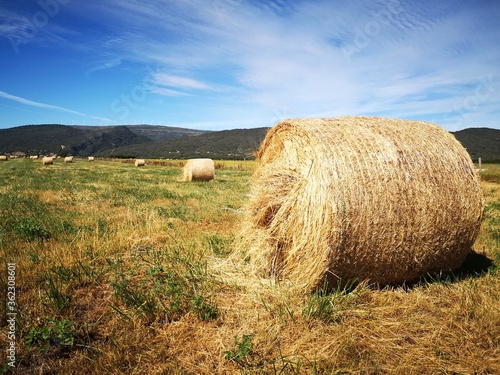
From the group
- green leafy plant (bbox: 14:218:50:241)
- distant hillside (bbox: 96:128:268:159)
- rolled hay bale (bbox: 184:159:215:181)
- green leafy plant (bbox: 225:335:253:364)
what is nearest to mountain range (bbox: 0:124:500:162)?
distant hillside (bbox: 96:128:268:159)

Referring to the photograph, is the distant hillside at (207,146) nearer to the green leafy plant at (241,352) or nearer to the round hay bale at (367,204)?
the round hay bale at (367,204)

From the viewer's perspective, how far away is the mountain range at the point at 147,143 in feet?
312

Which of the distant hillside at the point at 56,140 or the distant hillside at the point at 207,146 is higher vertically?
the distant hillside at the point at 56,140

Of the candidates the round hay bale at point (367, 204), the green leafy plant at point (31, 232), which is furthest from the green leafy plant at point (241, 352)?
the green leafy plant at point (31, 232)

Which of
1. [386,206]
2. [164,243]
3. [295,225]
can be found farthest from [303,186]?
[164,243]

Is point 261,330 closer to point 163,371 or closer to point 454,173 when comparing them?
point 163,371

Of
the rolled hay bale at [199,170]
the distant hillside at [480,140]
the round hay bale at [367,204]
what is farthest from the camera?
the distant hillside at [480,140]

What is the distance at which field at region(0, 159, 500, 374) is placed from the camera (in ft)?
9.18

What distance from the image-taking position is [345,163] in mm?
4074

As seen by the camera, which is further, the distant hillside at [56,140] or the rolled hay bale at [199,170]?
the distant hillside at [56,140]

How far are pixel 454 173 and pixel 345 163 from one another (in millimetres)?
1757

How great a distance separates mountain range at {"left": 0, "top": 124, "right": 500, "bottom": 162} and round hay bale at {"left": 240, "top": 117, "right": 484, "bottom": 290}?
7551 centimetres

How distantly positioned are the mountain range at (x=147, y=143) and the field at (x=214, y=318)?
75584mm

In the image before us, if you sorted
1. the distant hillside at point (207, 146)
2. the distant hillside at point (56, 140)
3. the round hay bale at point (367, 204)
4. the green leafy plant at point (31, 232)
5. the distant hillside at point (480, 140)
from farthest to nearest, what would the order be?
the distant hillside at point (56, 140) < the distant hillside at point (207, 146) < the distant hillside at point (480, 140) < the green leafy plant at point (31, 232) < the round hay bale at point (367, 204)
